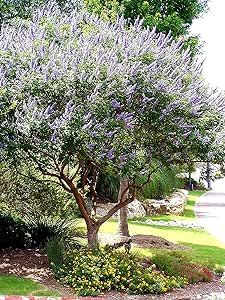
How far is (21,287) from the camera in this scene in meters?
8.39

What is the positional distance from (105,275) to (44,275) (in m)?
1.05

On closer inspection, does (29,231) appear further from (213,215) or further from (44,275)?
(213,215)

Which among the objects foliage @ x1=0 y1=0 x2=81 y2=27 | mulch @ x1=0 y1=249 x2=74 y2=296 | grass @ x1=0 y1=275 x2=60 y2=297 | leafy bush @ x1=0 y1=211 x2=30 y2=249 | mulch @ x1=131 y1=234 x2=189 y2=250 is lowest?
grass @ x1=0 y1=275 x2=60 y2=297

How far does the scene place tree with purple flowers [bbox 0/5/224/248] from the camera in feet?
26.0

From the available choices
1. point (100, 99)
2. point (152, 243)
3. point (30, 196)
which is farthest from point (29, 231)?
point (100, 99)

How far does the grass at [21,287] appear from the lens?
8.02 meters

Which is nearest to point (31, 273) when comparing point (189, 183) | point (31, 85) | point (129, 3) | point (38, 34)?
point (31, 85)

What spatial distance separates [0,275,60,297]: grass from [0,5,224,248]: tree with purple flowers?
6.11 feet

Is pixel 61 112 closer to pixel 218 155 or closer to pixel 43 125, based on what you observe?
pixel 43 125

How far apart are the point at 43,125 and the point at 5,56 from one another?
1.46m

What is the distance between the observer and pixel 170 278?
930cm

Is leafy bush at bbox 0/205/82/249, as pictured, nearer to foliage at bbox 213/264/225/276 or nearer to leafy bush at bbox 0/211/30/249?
leafy bush at bbox 0/211/30/249

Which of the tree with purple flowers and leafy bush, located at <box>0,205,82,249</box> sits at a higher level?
the tree with purple flowers

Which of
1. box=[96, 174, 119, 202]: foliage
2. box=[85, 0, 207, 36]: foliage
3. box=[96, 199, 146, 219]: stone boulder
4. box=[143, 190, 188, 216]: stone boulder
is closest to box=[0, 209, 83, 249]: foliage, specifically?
box=[85, 0, 207, 36]: foliage
